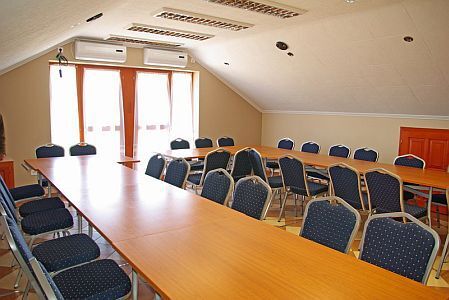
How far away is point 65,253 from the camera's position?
8.00 ft

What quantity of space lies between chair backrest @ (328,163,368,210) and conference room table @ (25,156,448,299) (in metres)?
1.82

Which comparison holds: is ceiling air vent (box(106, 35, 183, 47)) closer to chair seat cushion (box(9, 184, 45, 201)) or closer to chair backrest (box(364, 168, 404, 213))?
chair seat cushion (box(9, 184, 45, 201))

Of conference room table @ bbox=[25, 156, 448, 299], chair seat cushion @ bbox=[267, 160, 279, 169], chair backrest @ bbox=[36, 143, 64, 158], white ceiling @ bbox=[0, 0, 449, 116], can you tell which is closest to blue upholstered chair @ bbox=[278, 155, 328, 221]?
chair seat cushion @ bbox=[267, 160, 279, 169]

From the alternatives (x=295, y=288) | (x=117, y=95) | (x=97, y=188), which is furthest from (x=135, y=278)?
(x=117, y=95)

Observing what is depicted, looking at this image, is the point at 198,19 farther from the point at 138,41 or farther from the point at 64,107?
the point at 64,107

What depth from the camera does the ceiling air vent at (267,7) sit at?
156 inches

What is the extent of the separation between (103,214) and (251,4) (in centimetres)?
278

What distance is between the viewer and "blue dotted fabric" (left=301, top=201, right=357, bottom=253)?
2.20 m

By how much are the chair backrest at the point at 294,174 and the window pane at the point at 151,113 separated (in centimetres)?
352

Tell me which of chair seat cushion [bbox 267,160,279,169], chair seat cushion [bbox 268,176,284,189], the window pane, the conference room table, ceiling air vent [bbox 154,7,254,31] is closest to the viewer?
the conference room table

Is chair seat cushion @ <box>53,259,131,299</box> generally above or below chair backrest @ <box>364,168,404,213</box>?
below

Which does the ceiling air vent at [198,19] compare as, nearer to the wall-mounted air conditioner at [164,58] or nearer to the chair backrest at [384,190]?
the wall-mounted air conditioner at [164,58]

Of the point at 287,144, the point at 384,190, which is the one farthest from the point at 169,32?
the point at 384,190

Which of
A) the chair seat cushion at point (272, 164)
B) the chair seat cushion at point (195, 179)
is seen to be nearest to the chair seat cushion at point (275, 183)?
the chair seat cushion at point (195, 179)
